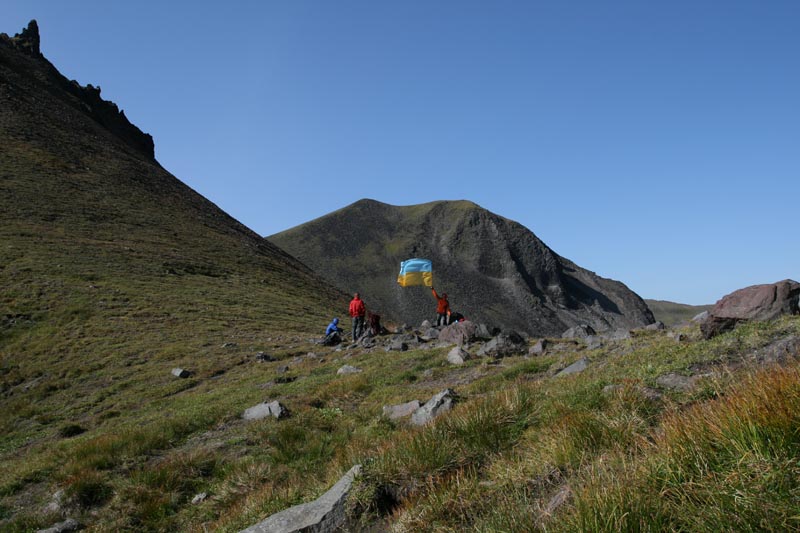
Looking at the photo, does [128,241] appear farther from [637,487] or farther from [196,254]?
[637,487]

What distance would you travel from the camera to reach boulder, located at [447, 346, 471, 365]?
50.1 feet

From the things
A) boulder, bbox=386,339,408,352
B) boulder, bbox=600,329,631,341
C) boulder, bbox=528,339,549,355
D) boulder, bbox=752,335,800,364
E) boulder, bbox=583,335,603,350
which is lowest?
boulder, bbox=386,339,408,352

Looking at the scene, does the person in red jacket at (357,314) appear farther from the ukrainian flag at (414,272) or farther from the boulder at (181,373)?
the boulder at (181,373)

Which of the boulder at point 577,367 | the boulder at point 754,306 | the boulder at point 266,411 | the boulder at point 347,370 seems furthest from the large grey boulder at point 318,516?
the boulder at point 347,370

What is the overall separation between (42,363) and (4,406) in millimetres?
4273

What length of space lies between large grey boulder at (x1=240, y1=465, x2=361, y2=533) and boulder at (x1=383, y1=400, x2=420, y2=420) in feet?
14.7

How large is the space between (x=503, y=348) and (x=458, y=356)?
153 centimetres

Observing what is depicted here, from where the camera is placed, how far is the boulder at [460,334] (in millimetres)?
19484

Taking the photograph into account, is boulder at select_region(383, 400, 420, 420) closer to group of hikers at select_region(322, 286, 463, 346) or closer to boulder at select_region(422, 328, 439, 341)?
boulder at select_region(422, 328, 439, 341)

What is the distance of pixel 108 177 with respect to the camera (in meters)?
60.0

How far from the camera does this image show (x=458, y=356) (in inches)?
608

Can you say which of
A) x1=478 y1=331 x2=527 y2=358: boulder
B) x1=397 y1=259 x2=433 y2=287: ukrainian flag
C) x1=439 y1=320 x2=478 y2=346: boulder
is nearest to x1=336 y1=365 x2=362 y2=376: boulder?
x1=478 y1=331 x2=527 y2=358: boulder

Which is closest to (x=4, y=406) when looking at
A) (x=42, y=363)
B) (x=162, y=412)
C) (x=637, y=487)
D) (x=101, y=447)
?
(x=42, y=363)

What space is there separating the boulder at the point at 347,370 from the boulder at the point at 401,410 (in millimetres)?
5499
